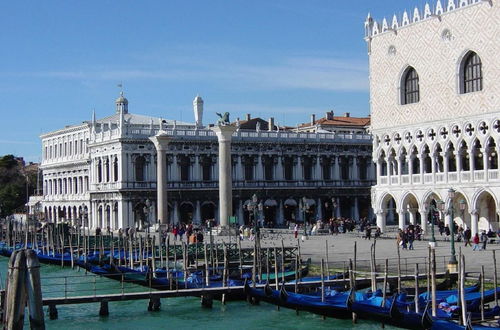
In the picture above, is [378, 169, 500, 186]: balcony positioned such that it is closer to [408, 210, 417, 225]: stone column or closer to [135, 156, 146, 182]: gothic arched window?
[408, 210, 417, 225]: stone column

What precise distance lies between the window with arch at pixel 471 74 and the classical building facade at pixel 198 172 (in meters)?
20.9

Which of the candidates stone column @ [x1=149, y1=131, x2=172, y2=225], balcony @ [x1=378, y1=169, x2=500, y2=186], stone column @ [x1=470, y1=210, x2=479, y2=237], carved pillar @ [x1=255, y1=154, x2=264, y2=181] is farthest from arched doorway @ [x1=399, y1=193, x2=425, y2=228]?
carved pillar @ [x1=255, y1=154, x2=264, y2=181]

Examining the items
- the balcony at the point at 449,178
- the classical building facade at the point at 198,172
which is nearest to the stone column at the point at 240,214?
the classical building facade at the point at 198,172

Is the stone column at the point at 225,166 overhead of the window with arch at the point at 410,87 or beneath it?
beneath

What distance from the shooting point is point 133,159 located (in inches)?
2084

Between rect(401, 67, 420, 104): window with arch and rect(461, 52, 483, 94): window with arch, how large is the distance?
9.23 feet

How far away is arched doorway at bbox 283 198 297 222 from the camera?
57.8 meters

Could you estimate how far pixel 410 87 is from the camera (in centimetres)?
3819

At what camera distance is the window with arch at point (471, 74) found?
3444cm

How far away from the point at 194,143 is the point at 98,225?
819 cm

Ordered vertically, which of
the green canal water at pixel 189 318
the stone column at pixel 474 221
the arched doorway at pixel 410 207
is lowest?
the green canal water at pixel 189 318

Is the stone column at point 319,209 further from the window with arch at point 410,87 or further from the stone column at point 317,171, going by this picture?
the window with arch at point 410,87

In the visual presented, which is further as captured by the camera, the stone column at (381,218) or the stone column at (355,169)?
the stone column at (355,169)

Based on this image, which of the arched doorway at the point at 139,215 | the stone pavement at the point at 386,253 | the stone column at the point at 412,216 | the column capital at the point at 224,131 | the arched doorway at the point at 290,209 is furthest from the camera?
the arched doorway at the point at 290,209
